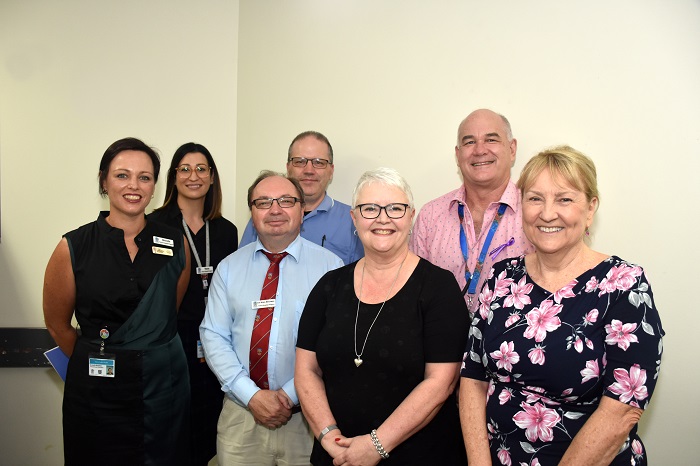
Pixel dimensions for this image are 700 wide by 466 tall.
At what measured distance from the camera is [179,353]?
2691 mm

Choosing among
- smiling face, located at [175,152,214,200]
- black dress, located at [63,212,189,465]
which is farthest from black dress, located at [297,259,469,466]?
smiling face, located at [175,152,214,200]

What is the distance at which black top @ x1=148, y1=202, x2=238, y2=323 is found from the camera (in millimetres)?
3014

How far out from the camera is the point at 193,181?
3.17 m

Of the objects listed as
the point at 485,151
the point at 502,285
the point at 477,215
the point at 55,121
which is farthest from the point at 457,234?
the point at 55,121

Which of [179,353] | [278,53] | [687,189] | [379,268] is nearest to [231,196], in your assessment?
[278,53]

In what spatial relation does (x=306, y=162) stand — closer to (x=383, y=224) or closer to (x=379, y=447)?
(x=383, y=224)

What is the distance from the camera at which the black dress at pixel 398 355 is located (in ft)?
6.43

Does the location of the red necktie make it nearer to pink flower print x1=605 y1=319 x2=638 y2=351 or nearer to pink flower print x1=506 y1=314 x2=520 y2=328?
pink flower print x1=506 y1=314 x2=520 y2=328

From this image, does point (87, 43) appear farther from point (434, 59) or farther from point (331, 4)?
point (434, 59)

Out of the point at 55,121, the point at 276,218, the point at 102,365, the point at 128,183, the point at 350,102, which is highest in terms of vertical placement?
the point at 350,102

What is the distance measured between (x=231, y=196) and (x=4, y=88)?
174cm

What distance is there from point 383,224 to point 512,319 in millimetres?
614

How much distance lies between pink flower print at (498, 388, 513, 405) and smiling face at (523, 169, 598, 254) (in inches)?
19.4

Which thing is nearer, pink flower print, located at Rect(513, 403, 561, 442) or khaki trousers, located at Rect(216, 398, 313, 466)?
pink flower print, located at Rect(513, 403, 561, 442)
